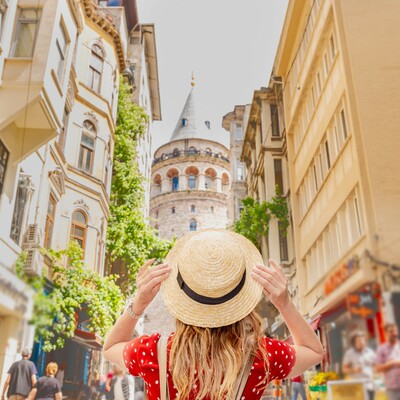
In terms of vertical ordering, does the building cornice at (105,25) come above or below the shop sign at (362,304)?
above

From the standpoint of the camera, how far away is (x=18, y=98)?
5.24 feet

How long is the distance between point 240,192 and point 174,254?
4.98ft

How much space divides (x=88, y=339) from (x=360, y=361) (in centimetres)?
115

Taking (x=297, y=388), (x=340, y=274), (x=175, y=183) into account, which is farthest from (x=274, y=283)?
(x=175, y=183)

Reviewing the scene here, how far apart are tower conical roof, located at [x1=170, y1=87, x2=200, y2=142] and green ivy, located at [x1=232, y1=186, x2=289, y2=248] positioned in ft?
1.53

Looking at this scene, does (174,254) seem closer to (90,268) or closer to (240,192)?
(90,268)

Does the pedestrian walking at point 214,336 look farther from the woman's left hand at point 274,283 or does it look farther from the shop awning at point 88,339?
the shop awning at point 88,339

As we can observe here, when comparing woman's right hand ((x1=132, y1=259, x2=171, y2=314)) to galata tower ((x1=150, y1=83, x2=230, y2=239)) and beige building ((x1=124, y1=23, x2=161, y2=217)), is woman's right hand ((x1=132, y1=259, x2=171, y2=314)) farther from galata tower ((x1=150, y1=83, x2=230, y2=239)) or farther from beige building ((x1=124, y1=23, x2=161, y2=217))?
beige building ((x1=124, y1=23, x2=161, y2=217))

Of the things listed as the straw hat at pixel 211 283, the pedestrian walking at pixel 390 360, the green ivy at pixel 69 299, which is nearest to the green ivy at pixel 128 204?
the green ivy at pixel 69 299

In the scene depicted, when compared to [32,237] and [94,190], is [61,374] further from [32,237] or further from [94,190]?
[94,190]

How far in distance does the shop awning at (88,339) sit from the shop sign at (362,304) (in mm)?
1103

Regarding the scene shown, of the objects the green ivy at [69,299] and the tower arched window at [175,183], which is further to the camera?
the tower arched window at [175,183]

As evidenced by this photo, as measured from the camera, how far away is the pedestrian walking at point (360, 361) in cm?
130

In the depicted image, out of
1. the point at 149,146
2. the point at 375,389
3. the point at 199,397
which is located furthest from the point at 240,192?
the point at 199,397
